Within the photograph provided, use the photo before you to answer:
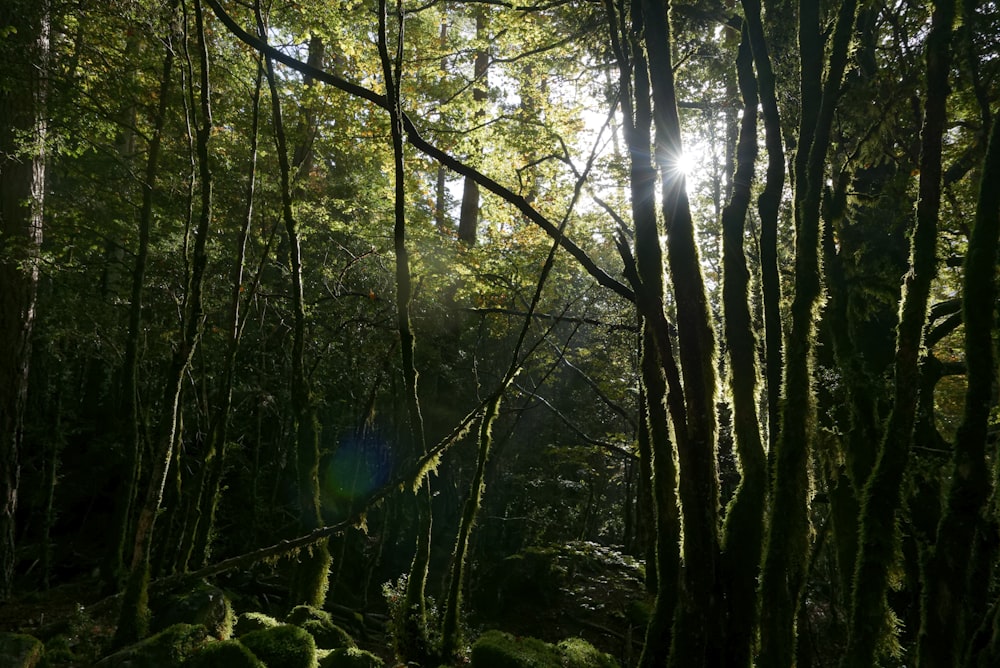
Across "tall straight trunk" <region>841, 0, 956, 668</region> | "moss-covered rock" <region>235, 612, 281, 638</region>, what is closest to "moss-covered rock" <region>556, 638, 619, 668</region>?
"moss-covered rock" <region>235, 612, 281, 638</region>

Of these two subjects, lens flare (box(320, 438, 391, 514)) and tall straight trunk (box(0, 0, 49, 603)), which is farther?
lens flare (box(320, 438, 391, 514))

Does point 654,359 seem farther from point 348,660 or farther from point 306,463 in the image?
point 306,463

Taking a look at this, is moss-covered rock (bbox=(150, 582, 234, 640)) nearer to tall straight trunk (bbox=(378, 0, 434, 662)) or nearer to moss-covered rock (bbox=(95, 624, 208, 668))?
moss-covered rock (bbox=(95, 624, 208, 668))

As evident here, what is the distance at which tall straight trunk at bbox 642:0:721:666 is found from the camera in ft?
7.55

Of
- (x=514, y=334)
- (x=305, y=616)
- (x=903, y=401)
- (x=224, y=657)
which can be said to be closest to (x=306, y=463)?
(x=305, y=616)

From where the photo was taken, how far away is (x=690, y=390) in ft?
8.02

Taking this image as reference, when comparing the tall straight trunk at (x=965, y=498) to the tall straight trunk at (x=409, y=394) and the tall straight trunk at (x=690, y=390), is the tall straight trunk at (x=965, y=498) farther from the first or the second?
the tall straight trunk at (x=409, y=394)

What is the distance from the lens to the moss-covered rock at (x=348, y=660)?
4566mm

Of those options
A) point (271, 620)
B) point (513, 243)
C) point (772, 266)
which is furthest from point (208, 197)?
point (513, 243)

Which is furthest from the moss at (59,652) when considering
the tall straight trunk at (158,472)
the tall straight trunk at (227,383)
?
the tall straight trunk at (227,383)

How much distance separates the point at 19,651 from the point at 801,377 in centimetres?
544

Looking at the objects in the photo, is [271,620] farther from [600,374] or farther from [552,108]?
[600,374]

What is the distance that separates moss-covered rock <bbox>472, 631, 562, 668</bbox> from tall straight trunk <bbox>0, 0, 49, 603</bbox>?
7159mm

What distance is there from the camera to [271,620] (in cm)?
551
